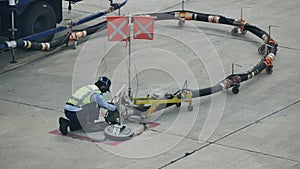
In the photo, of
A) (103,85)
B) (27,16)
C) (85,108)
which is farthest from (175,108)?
(27,16)

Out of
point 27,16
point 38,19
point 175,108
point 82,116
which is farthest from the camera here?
point 38,19

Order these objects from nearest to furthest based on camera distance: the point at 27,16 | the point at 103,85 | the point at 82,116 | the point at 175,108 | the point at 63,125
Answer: the point at 63,125, the point at 82,116, the point at 103,85, the point at 175,108, the point at 27,16

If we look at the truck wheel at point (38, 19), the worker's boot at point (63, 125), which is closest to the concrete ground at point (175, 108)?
the worker's boot at point (63, 125)

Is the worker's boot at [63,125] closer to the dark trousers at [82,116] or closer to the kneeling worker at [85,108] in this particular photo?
the kneeling worker at [85,108]

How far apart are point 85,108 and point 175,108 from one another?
6.62 feet

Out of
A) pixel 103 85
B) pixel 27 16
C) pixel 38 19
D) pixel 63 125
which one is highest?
pixel 27 16

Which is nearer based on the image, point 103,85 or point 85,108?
point 85,108

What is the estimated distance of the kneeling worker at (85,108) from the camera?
45.3 ft

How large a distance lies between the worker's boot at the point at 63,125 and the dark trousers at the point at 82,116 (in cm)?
15

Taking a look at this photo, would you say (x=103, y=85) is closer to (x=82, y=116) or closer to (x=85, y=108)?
(x=85, y=108)

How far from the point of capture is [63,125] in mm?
13711

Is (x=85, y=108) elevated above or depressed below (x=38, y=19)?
below

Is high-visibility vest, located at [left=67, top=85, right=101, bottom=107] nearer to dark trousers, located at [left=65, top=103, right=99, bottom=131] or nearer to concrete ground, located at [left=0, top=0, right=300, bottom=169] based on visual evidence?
dark trousers, located at [left=65, top=103, right=99, bottom=131]

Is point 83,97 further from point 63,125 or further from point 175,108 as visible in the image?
point 175,108
